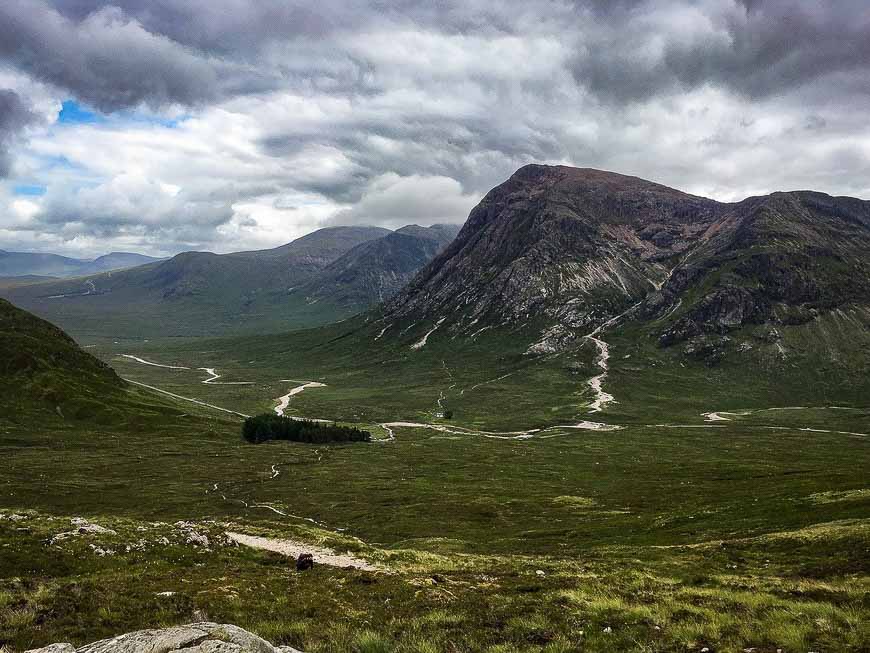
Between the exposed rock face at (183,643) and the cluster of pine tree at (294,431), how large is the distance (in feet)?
562

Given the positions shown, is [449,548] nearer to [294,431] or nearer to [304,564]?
[304,564]

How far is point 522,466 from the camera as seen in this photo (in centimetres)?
13775

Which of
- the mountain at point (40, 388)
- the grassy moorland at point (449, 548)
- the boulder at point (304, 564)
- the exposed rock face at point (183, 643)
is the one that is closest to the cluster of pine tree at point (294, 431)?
the grassy moorland at point (449, 548)

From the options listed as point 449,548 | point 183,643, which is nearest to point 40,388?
point 449,548

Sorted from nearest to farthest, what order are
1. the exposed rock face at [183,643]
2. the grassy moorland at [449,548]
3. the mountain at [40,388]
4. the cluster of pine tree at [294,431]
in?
the exposed rock face at [183,643] < the grassy moorland at [449,548] < the mountain at [40,388] < the cluster of pine tree at [294,431]

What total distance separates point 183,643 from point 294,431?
179072 mm

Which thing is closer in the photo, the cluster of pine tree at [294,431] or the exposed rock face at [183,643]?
the exposed rock face at [183,643]

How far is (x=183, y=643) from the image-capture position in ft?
44.7

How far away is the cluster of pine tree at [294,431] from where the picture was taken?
17688 cm

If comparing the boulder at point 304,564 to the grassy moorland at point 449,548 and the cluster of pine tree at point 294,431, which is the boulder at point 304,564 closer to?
the grassy moorland at point 449,548

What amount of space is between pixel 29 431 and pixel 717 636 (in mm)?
190845

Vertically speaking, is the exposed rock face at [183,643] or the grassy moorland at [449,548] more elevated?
the exposed rock face at [183,643]

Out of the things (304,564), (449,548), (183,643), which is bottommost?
(449,548)

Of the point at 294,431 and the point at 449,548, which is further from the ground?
the point at 449,548
